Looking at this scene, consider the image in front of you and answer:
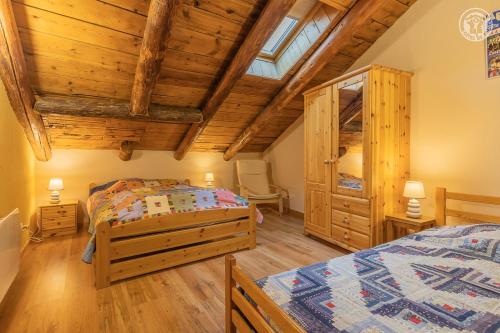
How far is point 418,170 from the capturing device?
2621 millimetres

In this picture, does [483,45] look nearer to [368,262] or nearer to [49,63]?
[368,262]

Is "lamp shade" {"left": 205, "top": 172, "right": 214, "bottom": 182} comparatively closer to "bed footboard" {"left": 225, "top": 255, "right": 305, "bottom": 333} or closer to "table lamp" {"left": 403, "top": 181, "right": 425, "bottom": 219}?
"table lamp" {"left": 403, "top": 181, "right": 425, "bottom": 219}

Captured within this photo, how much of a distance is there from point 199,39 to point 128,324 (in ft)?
8.20

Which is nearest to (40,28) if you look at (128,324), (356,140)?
(128,324)

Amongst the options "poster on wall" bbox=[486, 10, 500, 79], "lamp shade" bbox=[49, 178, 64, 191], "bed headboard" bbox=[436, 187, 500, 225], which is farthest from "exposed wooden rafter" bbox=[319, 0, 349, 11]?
"lamp shade" bbox=[49, 178, 64, 191]

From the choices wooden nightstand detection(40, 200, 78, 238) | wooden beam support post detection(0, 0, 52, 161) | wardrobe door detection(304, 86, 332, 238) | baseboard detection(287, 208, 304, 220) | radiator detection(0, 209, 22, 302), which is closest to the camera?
radiator detection(0, 209, 22, 302)

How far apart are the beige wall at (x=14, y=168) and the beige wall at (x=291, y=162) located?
3.72 meters

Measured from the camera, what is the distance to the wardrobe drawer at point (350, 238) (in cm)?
251

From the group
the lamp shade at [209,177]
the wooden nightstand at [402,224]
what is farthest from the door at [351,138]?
the lamp shade at [209,177]

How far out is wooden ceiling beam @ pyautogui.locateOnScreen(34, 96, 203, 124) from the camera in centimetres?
265

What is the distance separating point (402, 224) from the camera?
2.34 m

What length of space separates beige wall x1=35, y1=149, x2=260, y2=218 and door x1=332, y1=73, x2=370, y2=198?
266cm

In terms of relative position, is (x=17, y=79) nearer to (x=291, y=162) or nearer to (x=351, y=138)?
(x=351, y=138)

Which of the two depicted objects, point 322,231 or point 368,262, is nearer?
point 368,262
